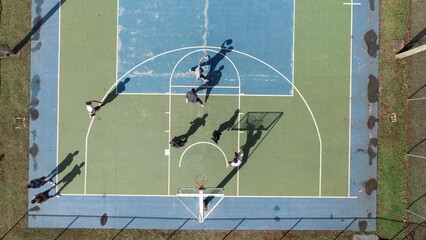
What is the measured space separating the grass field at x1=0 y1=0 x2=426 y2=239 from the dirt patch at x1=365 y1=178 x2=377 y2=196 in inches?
8.5

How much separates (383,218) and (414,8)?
27.9ft

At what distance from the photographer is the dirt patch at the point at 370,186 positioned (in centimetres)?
1219

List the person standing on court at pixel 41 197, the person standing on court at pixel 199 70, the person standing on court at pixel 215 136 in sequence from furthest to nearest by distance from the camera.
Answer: the person standing on court at pixel 215 136
the person standing on court at pixel 199 70
the person standing on court at pixel 41 197

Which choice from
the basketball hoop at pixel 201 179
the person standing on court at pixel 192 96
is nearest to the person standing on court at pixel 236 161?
the basketball hoop at pixel 201 179

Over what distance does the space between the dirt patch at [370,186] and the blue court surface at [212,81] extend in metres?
0.04

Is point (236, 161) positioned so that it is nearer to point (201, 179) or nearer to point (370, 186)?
point (201, 179)

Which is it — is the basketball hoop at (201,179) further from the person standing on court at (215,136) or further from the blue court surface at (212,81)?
the person standing on court at (215,136)

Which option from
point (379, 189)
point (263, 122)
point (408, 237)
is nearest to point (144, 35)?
point (263, 122)

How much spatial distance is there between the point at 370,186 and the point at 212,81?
7.51 m

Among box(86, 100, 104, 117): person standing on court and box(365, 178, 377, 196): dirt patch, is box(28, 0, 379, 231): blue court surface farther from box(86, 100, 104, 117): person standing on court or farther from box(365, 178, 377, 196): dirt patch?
box(86, 100, 104, 117): person standing on court

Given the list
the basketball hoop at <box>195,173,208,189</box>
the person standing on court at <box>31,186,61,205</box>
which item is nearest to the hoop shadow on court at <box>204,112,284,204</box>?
the basketball hoop at <box>195,173,208,189</box>

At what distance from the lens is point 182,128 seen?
12.2 m

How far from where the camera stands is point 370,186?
40.0 ft

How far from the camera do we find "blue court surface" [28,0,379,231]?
39.9ft
